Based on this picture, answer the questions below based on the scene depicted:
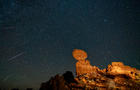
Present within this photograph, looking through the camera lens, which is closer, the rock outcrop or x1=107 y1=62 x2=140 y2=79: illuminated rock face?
the rock outcrop

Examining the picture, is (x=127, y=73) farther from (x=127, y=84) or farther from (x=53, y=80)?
(x=53, y=80)

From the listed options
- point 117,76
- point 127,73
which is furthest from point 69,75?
point 127,73

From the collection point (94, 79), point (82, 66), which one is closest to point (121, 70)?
point (94, 79)

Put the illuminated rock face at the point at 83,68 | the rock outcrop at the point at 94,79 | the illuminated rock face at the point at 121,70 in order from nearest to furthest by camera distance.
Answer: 1. the rock outcrop at the point at 94,79
2. the illuminated rock face at the point at 121,70
3. the illuminated rock face at the point at 83,68

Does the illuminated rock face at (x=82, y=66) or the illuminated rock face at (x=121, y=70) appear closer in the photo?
the illuminated rock face at (x=121, y=70)

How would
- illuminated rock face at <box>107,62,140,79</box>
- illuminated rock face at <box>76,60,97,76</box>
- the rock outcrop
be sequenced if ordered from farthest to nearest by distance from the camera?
illuminated rock face at <box>76,60,97,76</box>, illuminated rock face at <box>107,62,140,79</box>, the rock outcrop

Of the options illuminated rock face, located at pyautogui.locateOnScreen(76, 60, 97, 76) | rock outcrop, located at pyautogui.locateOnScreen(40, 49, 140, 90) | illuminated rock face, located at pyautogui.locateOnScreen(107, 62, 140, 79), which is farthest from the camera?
illuminated rock face, located at pyautogui.locateOnScreen(76, 60, 97, 76)

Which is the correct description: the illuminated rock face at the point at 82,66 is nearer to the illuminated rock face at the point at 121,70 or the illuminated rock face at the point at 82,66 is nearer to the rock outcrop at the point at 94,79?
the rock outcrop at the point at 94,79

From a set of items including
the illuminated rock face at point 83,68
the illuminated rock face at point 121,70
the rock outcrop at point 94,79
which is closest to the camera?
the rock outcrop at point 94,79

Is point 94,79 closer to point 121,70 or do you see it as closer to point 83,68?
point 83,68

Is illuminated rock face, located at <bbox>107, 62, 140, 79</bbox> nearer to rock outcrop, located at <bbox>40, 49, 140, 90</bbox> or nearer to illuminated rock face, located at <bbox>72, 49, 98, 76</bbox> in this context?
rock outcrop, located at <bbox>40, 49, 140, 90</bbox>

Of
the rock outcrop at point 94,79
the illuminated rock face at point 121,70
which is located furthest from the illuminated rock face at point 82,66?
the illuminated rock face at point 121,70

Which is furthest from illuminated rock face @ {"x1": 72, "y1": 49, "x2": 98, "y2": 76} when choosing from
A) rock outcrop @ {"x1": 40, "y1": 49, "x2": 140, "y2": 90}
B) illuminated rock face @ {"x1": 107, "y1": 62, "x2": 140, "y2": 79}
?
illuminated rock face @ {"x1": 107, "y1": 62, "x2": 140, "y2": 79}

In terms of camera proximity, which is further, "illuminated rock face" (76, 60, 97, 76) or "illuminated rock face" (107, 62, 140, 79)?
"illuminated rock face" (76, 60, 97, 76)
